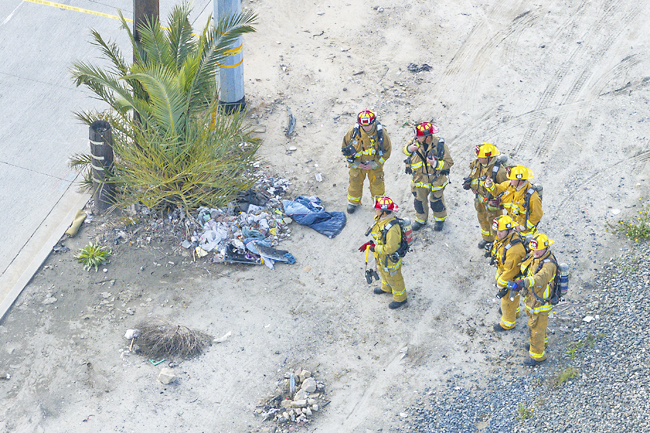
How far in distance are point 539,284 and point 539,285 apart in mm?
21

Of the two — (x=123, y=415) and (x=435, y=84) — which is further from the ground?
(x=435, y=84)

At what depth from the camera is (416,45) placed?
13.7m

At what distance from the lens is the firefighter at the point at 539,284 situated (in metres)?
7.55

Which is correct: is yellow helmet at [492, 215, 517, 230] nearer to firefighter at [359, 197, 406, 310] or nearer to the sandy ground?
firefighter at [359, 197, 406, 310]

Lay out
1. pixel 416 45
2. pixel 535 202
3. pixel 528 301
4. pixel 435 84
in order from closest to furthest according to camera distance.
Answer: pixel 528 301 → pixel 535 202 → pixel 435 84 → pixel 416 45

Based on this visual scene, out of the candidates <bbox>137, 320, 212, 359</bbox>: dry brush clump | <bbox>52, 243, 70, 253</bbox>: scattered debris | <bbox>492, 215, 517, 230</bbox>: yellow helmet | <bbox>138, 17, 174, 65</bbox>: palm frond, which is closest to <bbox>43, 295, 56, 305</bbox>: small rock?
<bbox>52, 243, 70, 253</bbox>: scattered debris

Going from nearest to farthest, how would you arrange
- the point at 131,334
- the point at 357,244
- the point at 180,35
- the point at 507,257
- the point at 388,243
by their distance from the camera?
the point at 507,257 < the point at 388,243 < the point at 131,334 < the point at 180,35 < the point at 357,244

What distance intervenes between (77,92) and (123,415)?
22.5 ft

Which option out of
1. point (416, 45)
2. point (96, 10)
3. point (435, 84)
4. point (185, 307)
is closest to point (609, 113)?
point (435, 84)

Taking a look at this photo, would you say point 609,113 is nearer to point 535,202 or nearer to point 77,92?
point 535,202

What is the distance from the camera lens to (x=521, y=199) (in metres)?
8.72

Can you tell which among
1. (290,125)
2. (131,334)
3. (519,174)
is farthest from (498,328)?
(290,125)

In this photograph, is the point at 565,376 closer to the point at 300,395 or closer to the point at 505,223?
the point at 505,223

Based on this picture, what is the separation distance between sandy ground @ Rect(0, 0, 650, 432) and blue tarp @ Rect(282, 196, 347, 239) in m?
0.20
